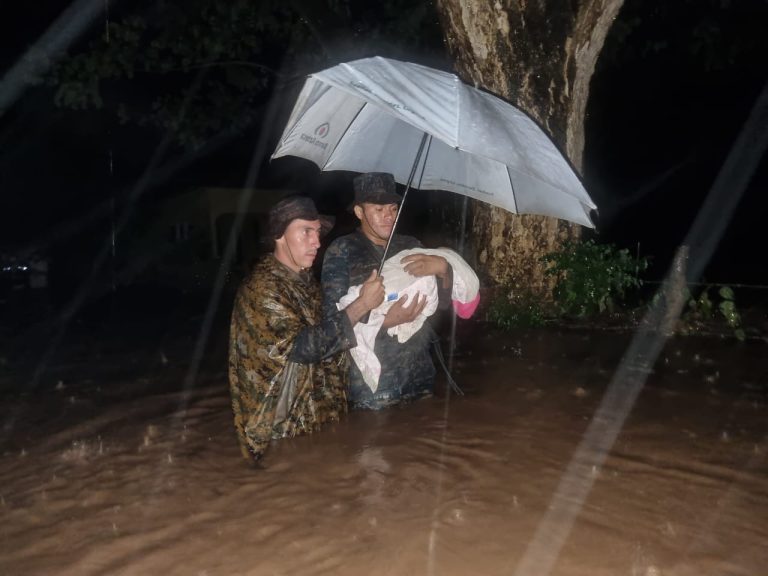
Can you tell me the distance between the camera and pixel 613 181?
1024 inches

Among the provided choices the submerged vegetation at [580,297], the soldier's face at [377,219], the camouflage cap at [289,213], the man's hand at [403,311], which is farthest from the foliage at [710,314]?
the camouflage cap at [289,213]

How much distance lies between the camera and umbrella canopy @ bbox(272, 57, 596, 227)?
3668 mm

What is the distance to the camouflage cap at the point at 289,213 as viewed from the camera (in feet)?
13.3

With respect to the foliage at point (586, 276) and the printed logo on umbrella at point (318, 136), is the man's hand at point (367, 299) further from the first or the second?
the foliage at point (586, 276)

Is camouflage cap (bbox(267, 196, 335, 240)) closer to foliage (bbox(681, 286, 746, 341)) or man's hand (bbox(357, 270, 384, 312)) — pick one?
man's hand (bbox(357, 270, 384, 312))

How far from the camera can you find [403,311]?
14.7ft

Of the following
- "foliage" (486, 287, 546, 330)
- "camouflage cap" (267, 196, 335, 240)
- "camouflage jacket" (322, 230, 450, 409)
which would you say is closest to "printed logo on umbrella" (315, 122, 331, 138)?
"camouflage jacket" (322, 230, 450, 409)

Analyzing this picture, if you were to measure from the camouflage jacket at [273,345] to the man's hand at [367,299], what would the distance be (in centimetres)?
5

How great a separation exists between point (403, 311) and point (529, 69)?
4.85 meters

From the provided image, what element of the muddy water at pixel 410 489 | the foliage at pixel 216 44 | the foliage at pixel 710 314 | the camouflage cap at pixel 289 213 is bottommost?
the muddy water at pixel 410 489

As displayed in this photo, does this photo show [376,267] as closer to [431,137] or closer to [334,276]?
[334,276]

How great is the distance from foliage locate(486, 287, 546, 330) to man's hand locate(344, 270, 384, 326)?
4321 millimetres

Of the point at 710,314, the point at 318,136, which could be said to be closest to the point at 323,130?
the point at 318,136

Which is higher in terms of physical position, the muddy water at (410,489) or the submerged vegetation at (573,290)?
the submerged vegetation at (573,290)
